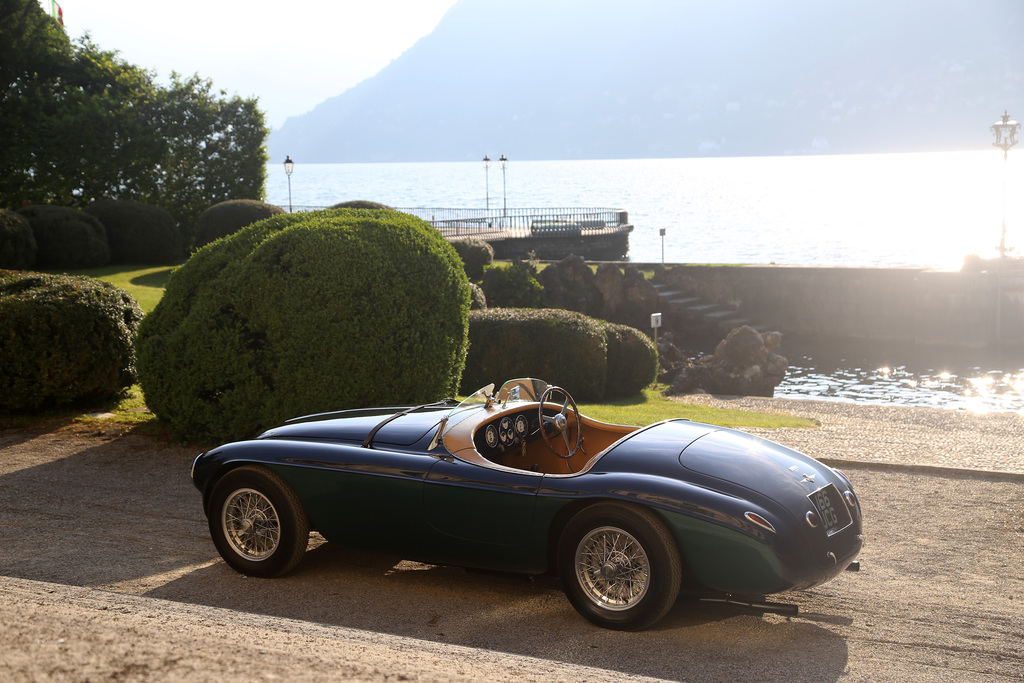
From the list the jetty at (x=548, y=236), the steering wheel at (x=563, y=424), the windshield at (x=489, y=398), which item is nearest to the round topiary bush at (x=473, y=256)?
the jetty at (x=548, y=236)

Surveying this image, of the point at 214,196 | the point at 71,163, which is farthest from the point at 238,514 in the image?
the point at 214,196

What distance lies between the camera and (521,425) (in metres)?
5.71

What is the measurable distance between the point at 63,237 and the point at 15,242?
225 cm

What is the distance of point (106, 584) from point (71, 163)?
31291 millimetres

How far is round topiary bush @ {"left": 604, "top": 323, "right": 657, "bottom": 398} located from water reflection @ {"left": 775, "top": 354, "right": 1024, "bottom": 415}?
23.8 ft

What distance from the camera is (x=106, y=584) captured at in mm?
5406

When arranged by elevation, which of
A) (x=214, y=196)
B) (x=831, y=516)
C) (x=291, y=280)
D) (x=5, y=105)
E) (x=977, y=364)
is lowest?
(x=977, y=364)

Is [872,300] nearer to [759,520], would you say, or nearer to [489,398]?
[489,398]

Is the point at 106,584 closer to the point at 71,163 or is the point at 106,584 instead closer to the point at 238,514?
the point at 238,514

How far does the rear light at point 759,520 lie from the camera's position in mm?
4324

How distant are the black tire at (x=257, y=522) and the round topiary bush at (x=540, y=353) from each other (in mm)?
11468

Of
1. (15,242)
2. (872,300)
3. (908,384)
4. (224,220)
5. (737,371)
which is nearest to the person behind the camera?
(15,242)

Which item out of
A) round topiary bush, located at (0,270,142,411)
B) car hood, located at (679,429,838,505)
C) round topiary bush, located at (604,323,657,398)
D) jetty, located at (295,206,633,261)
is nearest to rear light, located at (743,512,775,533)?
car hood, located at (679,429,838,505)

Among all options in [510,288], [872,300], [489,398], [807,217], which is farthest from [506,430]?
[807,217]
